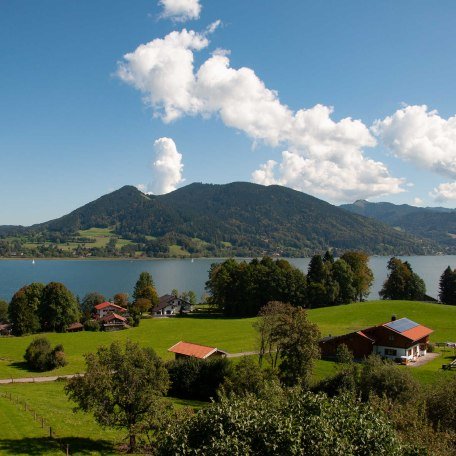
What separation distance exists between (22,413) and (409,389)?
25.6 meters

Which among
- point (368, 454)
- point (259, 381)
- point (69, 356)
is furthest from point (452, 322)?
point (368, 454)

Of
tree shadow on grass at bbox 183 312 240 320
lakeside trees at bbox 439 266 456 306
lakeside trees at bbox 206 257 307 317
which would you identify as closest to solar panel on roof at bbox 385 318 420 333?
lakeside trees at bbox 206 257 307 317

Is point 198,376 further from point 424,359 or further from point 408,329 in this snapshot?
point 424,359

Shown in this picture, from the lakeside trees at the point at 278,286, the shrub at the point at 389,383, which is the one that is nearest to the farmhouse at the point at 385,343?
the shrub at the point at 389,383

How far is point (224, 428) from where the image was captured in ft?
38.8

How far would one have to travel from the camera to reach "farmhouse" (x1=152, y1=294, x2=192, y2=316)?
102 meters

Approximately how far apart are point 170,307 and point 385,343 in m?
59.9

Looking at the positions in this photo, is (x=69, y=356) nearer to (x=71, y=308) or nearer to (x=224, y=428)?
(x=71, y=308)

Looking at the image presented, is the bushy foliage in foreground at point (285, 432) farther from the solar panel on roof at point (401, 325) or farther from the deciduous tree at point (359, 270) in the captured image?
the deciduous tree at point (359, 270)

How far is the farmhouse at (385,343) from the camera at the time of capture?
51000 millimetres

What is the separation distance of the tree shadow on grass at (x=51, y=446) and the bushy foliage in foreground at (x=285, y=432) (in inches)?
515

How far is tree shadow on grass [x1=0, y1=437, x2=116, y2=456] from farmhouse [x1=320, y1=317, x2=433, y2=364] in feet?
111

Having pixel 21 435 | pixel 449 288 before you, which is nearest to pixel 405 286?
pixel 449 288

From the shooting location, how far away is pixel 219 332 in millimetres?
65938
